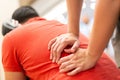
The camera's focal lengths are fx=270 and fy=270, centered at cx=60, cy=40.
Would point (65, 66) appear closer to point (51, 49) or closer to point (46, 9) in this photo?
point (51, 49)

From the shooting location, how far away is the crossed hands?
850mm

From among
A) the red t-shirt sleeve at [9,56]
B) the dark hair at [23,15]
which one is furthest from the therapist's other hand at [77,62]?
the dark hair at [23,15]

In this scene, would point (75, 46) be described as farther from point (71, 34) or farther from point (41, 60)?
point (41, 60)

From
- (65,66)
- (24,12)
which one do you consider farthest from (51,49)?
(24,12)

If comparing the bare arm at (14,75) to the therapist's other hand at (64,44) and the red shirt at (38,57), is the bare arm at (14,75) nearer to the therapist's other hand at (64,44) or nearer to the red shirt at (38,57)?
the red shirt at (38,57)

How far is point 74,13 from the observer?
95cm

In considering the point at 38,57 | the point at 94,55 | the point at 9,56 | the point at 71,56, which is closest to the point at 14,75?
the point at 9,56

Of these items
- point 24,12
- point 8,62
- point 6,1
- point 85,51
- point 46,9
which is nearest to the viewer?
point 85,51

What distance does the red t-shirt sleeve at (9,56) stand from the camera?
3.95 feet

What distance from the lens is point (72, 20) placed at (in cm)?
96

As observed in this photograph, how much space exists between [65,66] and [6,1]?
62.1 inches

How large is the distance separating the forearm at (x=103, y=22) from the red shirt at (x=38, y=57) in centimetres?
16

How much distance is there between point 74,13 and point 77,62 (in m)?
0.18

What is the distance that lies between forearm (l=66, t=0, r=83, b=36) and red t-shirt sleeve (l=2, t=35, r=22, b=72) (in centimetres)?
34
